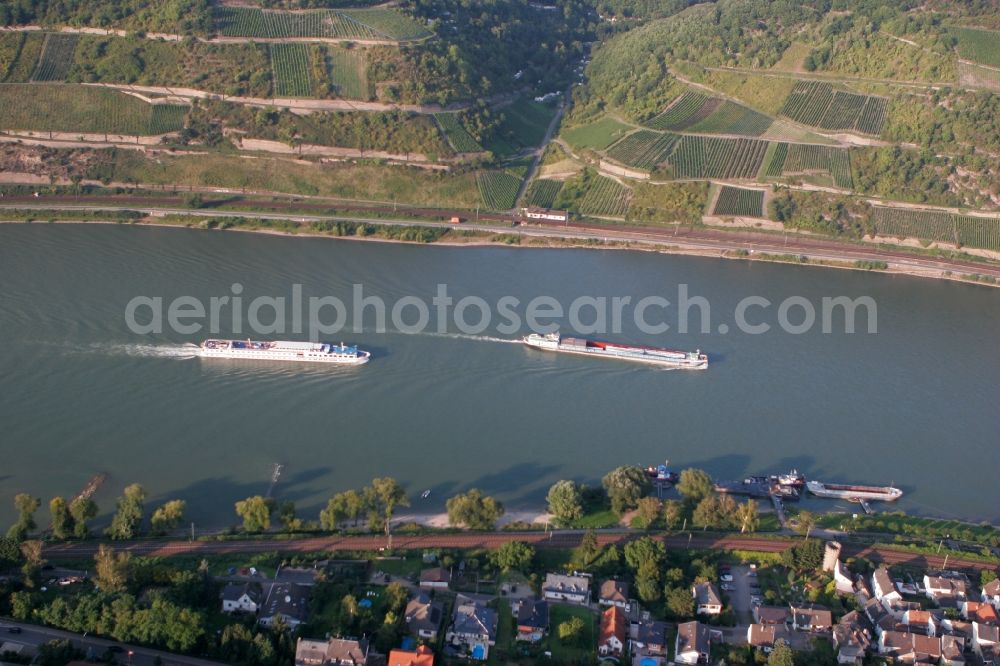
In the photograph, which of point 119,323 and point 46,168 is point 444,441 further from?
point 46,168

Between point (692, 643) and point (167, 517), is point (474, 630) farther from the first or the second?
point (167, 517)

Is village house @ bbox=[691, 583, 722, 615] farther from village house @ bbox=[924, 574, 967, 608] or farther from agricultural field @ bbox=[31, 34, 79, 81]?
agricultural field @ bbox=[31, 34, 79, 81]

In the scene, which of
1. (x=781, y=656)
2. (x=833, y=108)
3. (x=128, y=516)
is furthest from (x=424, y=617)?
(x=833, y=108)

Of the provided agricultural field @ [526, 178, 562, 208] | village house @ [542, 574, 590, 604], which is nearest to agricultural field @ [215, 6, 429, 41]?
agricultural field @ [526, 178, 562, 208]

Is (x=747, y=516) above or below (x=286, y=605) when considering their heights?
above

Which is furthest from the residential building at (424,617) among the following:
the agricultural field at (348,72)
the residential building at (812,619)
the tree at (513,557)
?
the agricultural field at (348,72)

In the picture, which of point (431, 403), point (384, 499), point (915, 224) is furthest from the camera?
point (915, 224)
